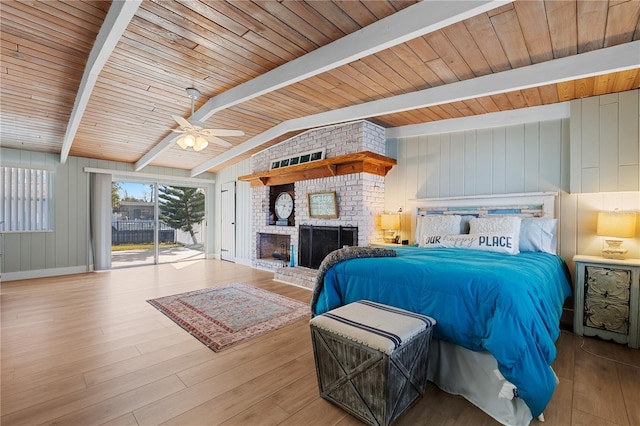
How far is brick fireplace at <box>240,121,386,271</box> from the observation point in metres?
4.54

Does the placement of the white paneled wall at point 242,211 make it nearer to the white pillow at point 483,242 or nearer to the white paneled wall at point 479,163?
the white paneled wall at point 479,163

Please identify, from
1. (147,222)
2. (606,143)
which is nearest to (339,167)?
(606,143)

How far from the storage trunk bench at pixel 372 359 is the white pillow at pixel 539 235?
2.17 metres

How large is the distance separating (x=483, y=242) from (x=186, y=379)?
3130 millimetres

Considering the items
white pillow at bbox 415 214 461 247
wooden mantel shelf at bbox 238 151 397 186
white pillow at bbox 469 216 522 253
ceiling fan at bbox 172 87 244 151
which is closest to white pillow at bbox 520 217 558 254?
white pillow at bbox 469 216 522 253

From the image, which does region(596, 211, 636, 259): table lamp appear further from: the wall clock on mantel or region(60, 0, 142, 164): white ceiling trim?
the wall clock on mantel

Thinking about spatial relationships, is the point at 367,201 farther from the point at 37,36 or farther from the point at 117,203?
the point at 117,203

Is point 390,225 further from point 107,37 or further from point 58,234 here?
point 58,234

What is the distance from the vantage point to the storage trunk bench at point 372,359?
1574mm

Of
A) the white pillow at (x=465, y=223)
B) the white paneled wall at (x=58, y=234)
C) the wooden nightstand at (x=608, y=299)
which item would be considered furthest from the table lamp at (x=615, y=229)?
the white paneled wall at (x=58, y=234)

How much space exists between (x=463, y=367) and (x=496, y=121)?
3.24 metres

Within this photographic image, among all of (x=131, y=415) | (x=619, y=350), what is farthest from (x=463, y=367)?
(x=131, y=415)

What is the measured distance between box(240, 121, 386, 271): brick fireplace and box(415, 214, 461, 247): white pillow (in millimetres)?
929

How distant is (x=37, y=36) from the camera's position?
2600mm
